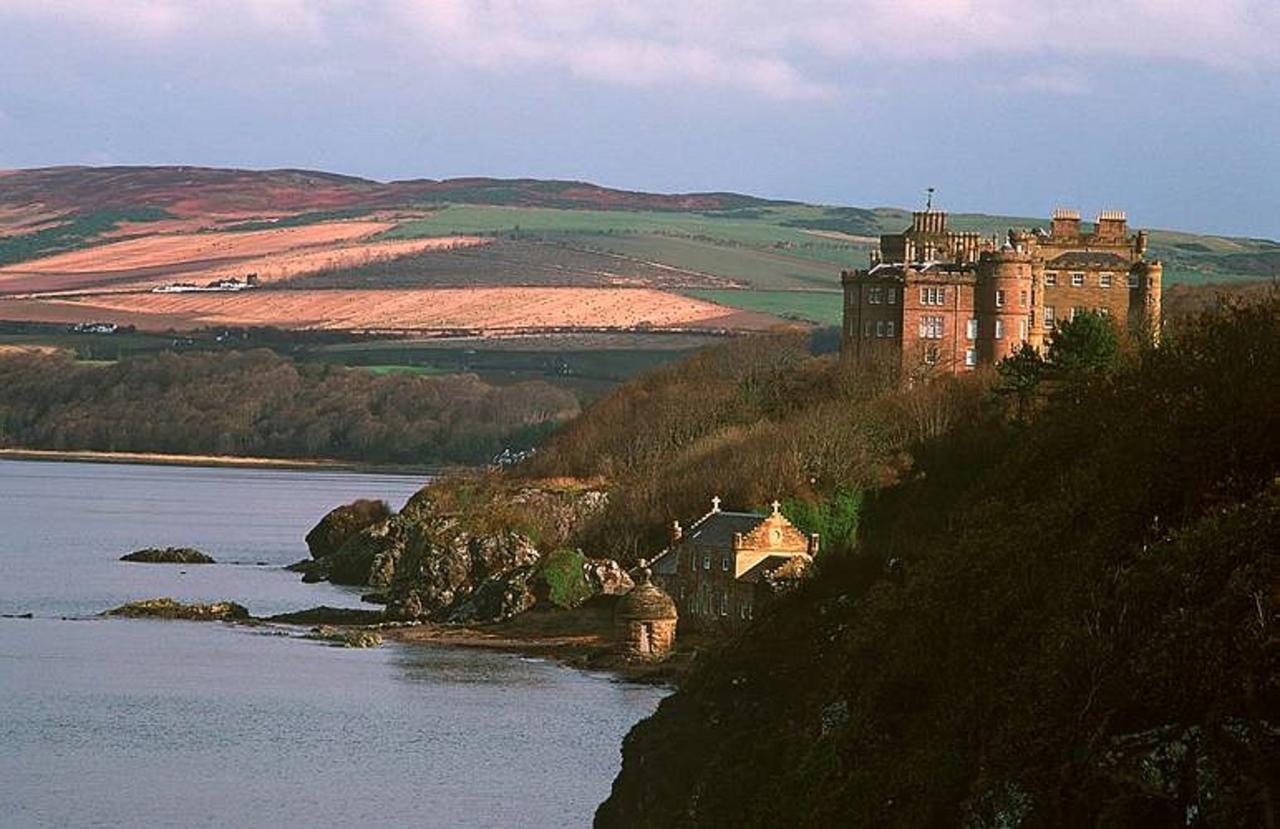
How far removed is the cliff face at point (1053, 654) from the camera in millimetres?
22266

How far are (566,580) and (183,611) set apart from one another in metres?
14.2

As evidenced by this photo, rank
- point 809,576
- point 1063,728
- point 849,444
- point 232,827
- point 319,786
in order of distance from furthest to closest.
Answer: point 849,444 → point 319,786 → point 232,827 → point 809,576 → point 1063,728

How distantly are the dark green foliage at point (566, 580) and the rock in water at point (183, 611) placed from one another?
10.2 metres

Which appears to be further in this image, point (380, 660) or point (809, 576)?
point (380, 660)

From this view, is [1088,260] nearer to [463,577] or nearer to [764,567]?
[463,577]

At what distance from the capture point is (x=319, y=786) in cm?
5412

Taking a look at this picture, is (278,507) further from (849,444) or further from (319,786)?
(319,786)

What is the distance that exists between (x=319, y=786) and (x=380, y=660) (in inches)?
985

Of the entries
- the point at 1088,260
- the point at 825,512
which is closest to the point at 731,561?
the point at 825,512

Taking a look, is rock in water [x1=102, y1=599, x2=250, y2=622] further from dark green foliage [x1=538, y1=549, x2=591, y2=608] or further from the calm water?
dark green foliage [x1=538, y1=549, x2=591, y2=608]

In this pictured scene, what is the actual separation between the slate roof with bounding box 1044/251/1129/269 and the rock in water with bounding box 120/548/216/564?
43039mm

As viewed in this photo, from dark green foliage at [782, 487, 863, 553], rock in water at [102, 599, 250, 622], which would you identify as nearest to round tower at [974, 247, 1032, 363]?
dark green foliage at [782, 487, 863, 553]

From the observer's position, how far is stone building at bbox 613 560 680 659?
75.1 meters

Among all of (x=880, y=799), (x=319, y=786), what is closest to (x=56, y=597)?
(x=319, y=786)
